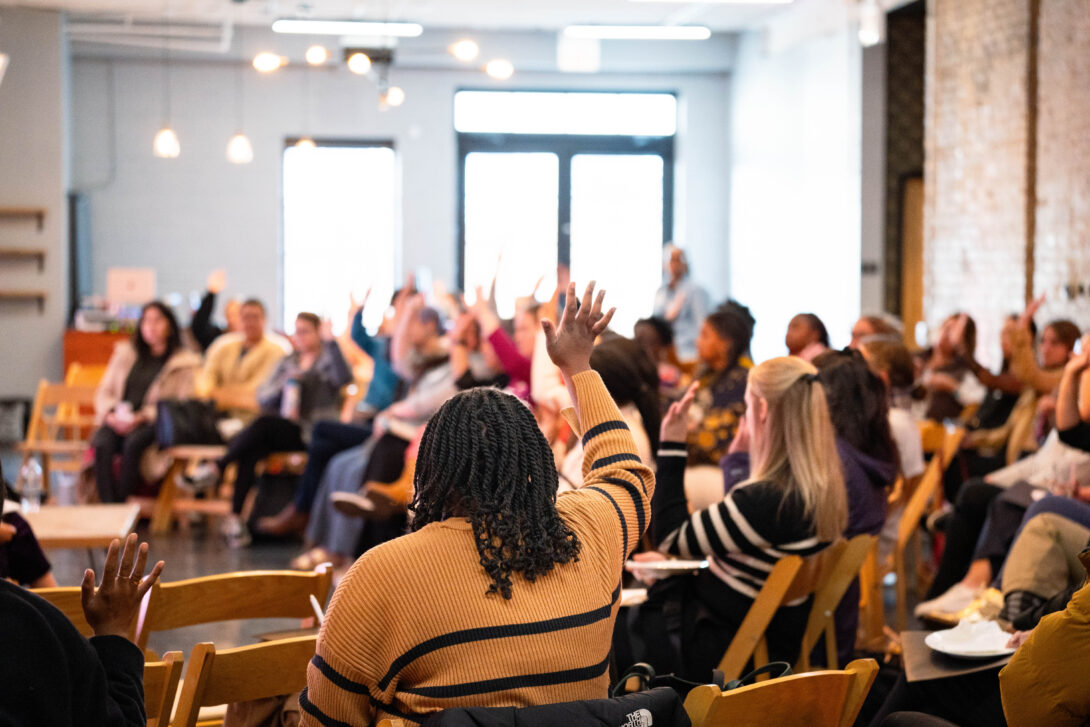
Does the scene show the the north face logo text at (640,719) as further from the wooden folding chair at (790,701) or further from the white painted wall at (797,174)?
the white painted wall at (797,174)

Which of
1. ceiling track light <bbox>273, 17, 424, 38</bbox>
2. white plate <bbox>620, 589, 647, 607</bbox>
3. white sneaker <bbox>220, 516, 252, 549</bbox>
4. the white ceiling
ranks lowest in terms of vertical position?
white sneaker <bbox>220, 516, 252, 549</bbox>

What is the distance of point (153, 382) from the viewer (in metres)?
7.77

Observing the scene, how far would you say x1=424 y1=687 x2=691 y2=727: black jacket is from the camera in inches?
65.0

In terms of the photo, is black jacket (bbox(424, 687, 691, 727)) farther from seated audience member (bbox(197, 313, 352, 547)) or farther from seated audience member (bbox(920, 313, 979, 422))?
seated audience member (bbox(197, 313, 352, 547))

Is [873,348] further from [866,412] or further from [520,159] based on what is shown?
[520,159]

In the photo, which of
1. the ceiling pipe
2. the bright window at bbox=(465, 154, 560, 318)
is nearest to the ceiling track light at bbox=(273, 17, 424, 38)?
the ceiling pipe

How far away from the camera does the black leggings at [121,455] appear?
7551mm

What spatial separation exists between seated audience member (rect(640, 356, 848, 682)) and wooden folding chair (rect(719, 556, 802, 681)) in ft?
0.19

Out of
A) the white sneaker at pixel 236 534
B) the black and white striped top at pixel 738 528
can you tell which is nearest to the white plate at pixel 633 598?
the black and white striped top at pixel 738 528

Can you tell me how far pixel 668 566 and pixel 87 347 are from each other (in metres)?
10.1

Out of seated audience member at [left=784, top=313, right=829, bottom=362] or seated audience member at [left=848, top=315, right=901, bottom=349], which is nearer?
seated audience member at [left=784, top=313, right=829, bottom=362]

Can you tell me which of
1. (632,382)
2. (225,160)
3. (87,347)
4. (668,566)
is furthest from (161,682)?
(225,160)

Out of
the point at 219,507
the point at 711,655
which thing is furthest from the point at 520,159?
the point at 711,655

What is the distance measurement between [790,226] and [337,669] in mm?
11037
